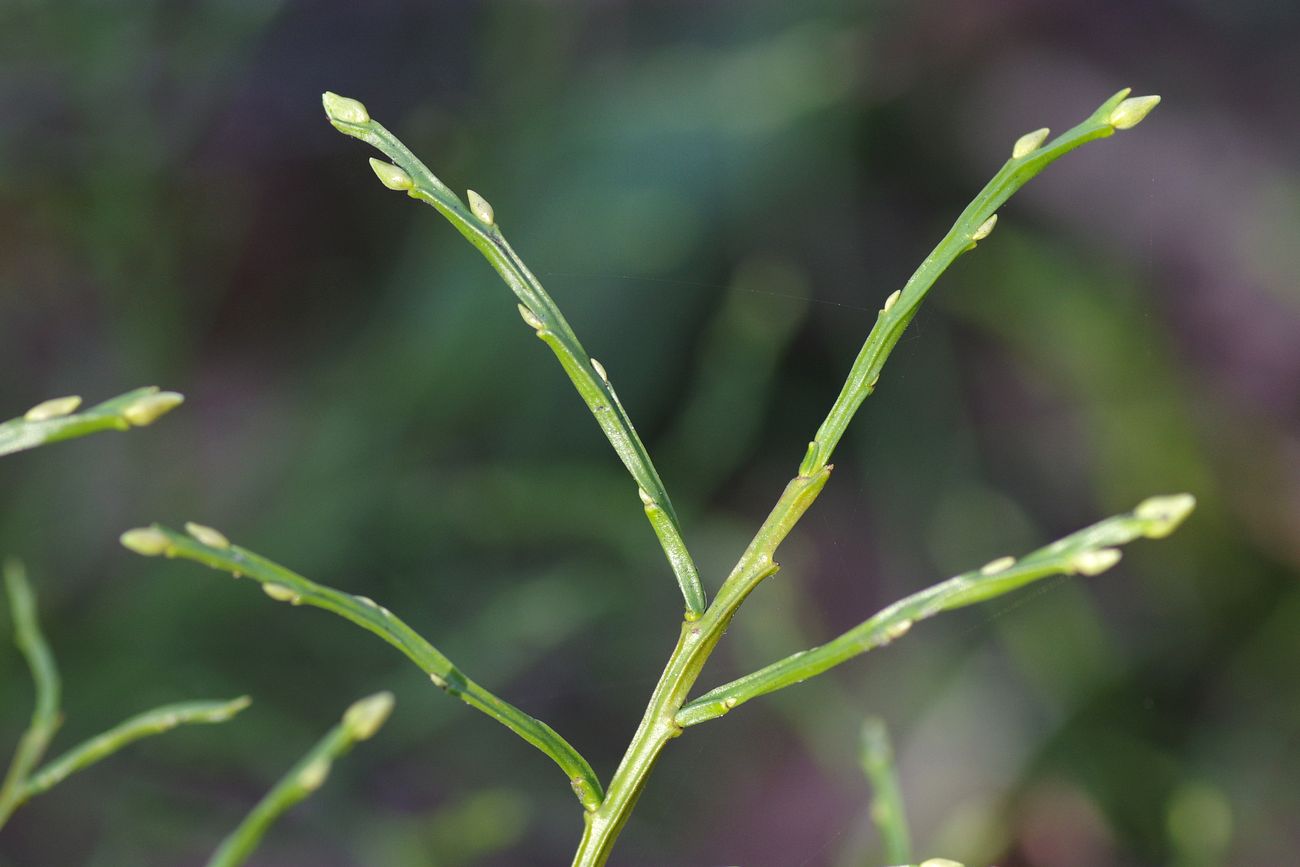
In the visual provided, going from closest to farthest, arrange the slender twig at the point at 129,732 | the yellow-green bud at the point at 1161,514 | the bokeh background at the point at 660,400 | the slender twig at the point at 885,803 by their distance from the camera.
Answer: the yellow-green bud at the point at 1161,514
the slender twig at the point at 129,732
the slender twig at the point at 885,803
the bokeh background at the point at 660,400

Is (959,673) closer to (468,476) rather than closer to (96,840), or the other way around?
(468,476)

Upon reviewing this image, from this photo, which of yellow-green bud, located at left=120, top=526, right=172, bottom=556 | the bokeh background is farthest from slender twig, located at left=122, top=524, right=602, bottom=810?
the bokeh background

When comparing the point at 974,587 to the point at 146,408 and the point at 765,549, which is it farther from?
the point at 146,408

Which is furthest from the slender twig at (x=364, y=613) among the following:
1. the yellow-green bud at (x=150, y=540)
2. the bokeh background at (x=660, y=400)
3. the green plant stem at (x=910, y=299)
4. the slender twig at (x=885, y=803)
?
the bokeh background at (x=660, y=400)

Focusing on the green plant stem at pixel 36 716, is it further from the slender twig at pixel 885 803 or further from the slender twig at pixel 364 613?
the slender twig at pixel 885 803

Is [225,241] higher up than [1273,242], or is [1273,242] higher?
[225,241]

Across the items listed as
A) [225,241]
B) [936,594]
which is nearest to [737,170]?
[225,241]

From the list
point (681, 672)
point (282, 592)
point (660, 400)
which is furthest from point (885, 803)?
point (660, 400)
